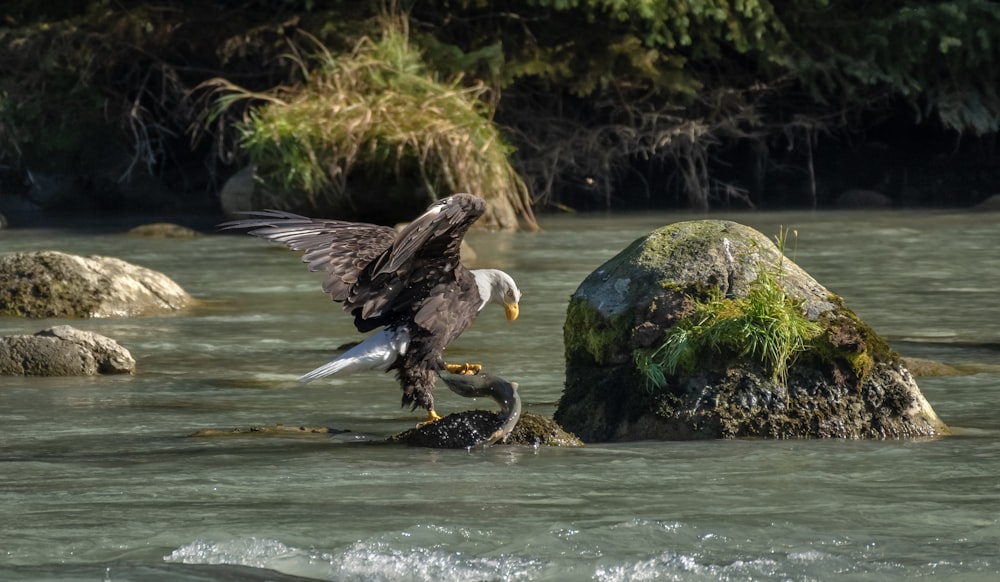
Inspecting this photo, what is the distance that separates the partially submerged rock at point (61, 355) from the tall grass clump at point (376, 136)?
8475mm

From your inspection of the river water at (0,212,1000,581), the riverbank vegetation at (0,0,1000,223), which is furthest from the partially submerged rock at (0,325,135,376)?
the riverbank vegetation at (0,0,1000,223)

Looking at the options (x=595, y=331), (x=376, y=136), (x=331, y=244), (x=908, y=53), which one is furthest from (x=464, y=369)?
(x=908, y=53)

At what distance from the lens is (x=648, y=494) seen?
5195 mm

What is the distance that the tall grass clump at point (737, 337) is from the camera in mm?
6000

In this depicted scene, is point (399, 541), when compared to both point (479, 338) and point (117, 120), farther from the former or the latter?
point (117, 120)

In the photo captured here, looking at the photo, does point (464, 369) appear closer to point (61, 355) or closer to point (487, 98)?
point (61, 355)

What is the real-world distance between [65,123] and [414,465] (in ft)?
49.9

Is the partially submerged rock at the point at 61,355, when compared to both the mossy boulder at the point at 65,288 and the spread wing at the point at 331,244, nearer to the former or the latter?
the spread wing at the point at 331,244

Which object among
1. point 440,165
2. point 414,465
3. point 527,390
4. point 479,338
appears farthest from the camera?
point 440,165

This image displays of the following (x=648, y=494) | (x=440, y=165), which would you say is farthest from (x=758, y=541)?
(x=440, y=165)

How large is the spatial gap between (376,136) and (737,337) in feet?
36.3

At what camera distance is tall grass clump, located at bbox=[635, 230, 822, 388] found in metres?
6.00

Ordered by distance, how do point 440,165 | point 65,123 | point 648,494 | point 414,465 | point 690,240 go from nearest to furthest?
point 648,494 → point 414,465 → point 690,240 → point 440,165 → point 65,123

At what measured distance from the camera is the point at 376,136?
1677 centimetres
